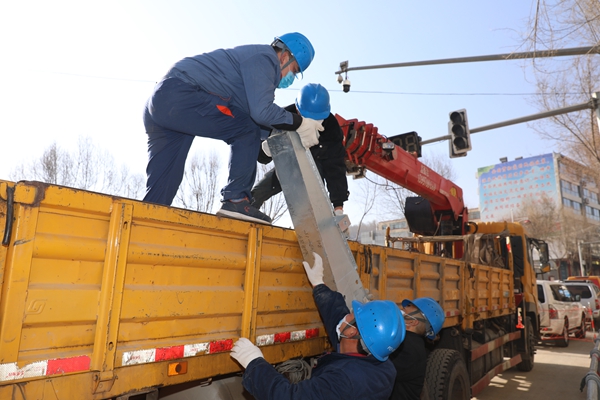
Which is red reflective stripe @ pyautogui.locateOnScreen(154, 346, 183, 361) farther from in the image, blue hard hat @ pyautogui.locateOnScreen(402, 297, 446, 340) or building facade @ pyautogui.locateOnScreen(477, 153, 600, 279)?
building facade @ pyautogui.locateOnScreen(477, 153, 600, 279)

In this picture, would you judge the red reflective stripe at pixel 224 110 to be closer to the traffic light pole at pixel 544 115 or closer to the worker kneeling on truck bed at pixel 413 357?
the worker kneeling on truck bed at pixel 413 357

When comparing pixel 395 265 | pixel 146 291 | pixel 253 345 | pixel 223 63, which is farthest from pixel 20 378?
pixel 395 265

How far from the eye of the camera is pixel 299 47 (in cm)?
352

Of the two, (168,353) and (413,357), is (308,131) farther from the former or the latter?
(413,357)

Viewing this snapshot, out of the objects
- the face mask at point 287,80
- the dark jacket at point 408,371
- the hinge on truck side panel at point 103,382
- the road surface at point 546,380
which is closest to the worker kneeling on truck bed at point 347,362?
the hinge on truck side panel at point 103,382

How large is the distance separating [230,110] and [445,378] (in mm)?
3685

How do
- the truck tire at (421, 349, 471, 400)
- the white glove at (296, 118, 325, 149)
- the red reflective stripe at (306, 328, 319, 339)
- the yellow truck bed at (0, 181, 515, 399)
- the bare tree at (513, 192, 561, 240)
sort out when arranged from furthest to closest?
the bare tree at (513, 192, 561, 240)
the truck tire at (421, 349, 471, 400)
the white glove at (296, 118, 325, 149)
the red reflective stripe at (306, 328, 319, 339)
the yellow truck bed at (0, 181, 515, 399)

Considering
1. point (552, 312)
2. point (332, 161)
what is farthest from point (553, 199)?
point (332, 161)

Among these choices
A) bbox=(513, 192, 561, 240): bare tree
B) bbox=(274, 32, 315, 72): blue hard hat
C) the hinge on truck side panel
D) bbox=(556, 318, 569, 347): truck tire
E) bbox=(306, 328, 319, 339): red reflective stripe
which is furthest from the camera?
bbox=(513, 192, 561, 240): bare tree

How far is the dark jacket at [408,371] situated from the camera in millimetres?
3742

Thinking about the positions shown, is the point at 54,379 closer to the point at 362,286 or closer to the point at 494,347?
the point at 362,286

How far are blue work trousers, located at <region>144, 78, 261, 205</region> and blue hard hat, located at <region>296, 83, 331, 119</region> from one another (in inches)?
16.6

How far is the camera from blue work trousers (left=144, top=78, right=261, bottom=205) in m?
3.10

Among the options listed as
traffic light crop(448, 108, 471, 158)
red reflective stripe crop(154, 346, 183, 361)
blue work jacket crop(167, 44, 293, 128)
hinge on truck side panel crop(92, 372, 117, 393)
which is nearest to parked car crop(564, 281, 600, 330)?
traffic light crop(448, 108, 471, 158)
